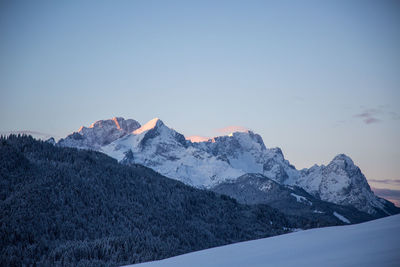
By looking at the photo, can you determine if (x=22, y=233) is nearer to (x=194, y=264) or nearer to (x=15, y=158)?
(x=15, y=158)

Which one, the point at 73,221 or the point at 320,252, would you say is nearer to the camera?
the point at 320,252

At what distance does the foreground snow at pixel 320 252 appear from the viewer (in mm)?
8945

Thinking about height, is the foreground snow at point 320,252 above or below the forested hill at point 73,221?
above

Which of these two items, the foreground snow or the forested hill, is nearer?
the foreground snow

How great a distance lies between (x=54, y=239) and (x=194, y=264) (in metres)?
125

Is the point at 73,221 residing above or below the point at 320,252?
below

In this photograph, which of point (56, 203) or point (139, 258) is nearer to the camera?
point (139, 258)

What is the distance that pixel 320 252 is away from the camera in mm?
10867

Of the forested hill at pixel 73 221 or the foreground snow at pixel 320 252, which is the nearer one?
the foreground snow at pixel 320 252

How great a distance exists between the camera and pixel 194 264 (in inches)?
484

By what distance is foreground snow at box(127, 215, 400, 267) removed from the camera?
895 centimetres

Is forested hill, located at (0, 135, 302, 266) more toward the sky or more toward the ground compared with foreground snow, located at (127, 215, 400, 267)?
more toward the ground

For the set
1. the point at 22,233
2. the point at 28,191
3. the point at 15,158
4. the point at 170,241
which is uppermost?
the point at 15,158

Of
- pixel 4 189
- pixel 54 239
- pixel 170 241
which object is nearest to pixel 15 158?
pixel 4 189
